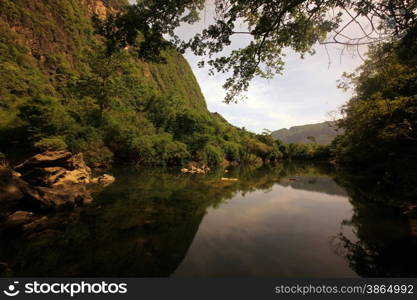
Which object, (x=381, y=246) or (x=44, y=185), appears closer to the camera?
(x=381, y=246)

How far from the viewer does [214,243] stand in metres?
6.47

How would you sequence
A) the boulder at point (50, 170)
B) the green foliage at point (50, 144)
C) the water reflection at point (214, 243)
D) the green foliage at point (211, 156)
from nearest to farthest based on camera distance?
the water reflection at point (214, 243)
the boulder at point (50, 170)
the green foliage at point (50, 144)
the green foliage at point (211, 156)

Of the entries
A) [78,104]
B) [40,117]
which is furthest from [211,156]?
[40,117]

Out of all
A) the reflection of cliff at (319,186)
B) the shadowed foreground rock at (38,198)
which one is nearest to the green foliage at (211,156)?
the reflection of cliff at (319,186)

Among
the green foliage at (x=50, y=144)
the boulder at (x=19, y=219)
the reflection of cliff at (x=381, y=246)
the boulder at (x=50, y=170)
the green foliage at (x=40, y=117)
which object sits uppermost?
the green foliage at (x=40, y=117)

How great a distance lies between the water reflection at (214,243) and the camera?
480cm

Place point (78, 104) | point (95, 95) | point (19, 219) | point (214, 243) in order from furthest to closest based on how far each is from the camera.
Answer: point (95, 95)
point (78, 104)
point (19, 219)
point (214, 243)

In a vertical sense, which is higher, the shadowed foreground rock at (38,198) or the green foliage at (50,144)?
the green foliage at (50,144)

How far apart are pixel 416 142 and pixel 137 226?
1970cm

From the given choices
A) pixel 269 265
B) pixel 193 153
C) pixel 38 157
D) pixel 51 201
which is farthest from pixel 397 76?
pixel 193 153

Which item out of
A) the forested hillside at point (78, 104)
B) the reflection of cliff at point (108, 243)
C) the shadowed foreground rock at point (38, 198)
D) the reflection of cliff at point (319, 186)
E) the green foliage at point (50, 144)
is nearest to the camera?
the reflection of cliff at point (108, 243)

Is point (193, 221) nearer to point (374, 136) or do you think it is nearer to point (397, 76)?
point (374, 136)

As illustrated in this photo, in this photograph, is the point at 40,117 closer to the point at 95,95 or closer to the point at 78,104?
the point at 78,104

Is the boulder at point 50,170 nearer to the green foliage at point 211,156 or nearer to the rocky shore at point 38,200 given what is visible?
the rocky shore at point 38,200
